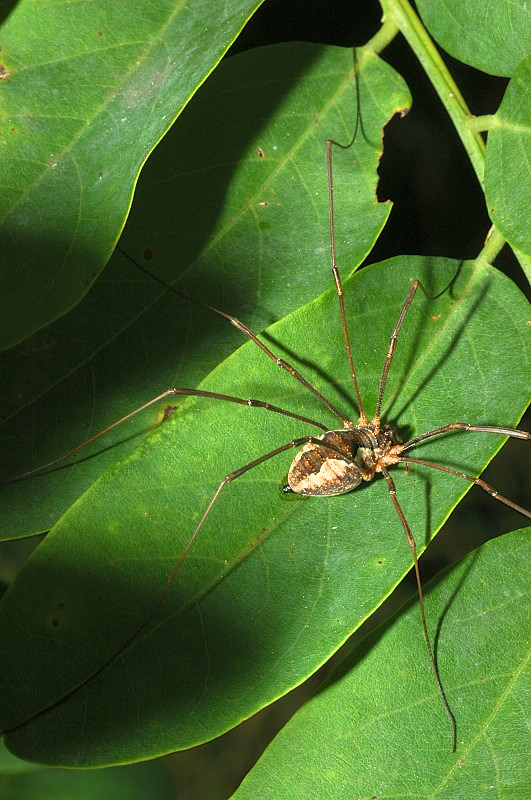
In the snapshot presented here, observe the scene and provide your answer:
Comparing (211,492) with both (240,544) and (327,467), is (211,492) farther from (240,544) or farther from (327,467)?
(327,467)

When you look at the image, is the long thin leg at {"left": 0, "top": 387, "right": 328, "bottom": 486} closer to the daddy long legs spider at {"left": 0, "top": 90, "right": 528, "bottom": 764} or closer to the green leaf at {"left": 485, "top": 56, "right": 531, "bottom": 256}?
the daddy long legs spider at {"left": 0, "top": 90, "right": 528, "bottom": 764}

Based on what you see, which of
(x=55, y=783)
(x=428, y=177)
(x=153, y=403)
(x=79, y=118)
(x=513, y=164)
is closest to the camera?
(x=79, y=118)

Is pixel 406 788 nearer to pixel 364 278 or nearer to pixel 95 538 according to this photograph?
pixel 95 538

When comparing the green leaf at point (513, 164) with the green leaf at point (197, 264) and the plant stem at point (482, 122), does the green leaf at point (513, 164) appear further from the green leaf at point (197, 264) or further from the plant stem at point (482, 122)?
the green leaf at point (197, 264)

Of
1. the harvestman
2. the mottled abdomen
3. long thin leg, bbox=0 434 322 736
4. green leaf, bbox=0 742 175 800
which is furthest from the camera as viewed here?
green leaf, bbox=0 742 175 800

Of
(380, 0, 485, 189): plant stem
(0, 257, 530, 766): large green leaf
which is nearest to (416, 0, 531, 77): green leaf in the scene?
(380, 0, 485, 189): plant stem

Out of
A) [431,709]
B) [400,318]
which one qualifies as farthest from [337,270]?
[431,709]
